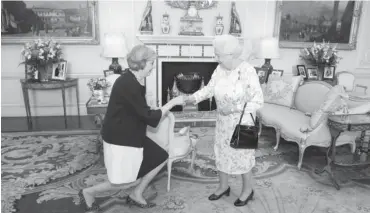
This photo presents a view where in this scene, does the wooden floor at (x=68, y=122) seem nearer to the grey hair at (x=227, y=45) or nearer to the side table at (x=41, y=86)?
the side table at (x=41, y=86)

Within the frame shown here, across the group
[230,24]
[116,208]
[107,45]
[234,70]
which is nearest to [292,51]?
[230,24]

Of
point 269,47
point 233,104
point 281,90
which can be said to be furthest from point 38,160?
point 269,47

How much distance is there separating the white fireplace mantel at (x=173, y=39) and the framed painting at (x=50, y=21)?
93cm

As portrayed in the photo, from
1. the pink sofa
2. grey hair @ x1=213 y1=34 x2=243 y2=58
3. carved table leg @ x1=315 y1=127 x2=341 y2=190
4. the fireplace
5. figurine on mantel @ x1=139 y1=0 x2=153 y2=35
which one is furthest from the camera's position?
the fireplace

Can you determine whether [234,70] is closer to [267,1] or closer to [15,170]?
[15,170]

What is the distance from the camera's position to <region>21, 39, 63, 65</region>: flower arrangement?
484cm

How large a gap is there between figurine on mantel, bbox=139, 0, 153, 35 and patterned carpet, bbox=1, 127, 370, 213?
7.52 ft

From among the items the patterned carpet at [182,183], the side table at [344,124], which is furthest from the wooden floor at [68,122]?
the side table at [344,124]

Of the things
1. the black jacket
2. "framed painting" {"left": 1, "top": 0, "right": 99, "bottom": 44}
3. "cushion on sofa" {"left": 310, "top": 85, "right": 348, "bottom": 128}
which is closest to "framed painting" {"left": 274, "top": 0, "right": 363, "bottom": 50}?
"cushion on sofa" {"left": 310, "top": 85, "right": 348, "bottom": 128}

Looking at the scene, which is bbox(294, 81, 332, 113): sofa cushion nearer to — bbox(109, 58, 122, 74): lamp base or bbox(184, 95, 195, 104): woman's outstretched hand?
bbox(184, 95, 195, 104): woman's outstretched hand

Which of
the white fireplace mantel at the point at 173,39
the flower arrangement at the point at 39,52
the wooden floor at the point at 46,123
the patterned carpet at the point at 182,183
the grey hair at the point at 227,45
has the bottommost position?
the patterned carpet at the point at 182,183

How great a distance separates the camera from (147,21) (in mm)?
5359

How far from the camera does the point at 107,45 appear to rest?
16.5 ft

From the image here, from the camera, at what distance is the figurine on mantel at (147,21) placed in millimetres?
5340
